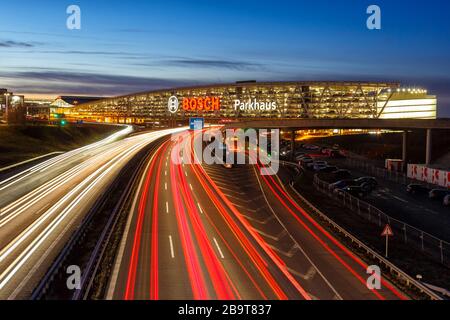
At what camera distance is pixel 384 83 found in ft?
385

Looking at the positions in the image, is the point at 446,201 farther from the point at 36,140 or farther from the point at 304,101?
the point at 304,101

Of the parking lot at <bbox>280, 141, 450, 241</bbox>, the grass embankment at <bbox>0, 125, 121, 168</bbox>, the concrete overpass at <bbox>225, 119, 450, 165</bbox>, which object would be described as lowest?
the parking lot at <bbox>280, 141, 450, 241</bbox>

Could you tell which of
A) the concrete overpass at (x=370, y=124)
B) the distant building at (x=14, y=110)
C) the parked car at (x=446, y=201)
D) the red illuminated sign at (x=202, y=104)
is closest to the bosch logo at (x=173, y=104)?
the red illuminated sign at (x=202, y=104)

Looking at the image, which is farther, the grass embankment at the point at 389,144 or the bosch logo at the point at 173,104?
the bosch logo at the point at 173,104

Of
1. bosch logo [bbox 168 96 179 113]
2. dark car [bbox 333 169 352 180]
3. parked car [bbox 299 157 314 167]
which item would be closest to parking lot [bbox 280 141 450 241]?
dark car [bbox 333 169 352 180]

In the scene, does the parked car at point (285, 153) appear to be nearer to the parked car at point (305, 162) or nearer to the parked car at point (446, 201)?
the parked car at point (305, 162)

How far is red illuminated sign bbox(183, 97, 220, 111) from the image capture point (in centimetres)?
14088

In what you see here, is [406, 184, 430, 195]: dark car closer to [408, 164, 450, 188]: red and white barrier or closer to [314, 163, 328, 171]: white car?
[408, 164, 450, 188]: red and white barrier

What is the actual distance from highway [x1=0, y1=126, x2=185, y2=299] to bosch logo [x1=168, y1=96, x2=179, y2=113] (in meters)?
101

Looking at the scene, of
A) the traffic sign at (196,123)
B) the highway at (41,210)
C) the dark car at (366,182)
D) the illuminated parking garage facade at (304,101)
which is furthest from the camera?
the illuminated parking garage facade at (304,101)

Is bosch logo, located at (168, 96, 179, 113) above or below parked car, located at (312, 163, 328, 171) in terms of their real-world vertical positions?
above

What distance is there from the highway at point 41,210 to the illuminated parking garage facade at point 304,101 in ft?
243

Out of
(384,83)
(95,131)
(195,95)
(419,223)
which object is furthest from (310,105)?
(419,223)

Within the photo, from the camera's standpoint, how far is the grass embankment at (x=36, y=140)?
64812mm
